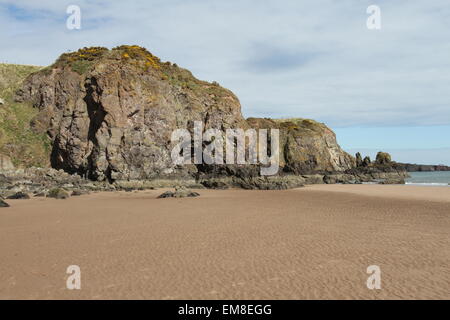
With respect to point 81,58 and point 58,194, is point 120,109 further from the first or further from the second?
point 81,58

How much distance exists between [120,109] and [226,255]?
3919cm

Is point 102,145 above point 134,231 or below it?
above

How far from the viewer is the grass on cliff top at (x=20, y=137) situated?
164 feet

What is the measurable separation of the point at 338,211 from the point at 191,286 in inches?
618

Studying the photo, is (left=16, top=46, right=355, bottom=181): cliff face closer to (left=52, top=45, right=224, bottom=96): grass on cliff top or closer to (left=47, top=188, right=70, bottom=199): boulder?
(left=52, top=45, right=224, bottom=96): grass on cliff top

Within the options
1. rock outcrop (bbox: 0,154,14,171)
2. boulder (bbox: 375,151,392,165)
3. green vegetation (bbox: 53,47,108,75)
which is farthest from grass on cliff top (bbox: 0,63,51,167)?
boulder (bbox: 375,151,392,165)

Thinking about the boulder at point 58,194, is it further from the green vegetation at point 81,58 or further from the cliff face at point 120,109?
the green vegetation at point 81,58

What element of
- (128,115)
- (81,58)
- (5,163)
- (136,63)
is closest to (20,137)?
(5,163)

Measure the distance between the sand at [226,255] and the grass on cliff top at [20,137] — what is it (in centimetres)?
3507

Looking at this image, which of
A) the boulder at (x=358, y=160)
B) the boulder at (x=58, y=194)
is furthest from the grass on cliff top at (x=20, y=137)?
the boulder at (x=358, y=160)

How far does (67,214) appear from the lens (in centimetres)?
2064
